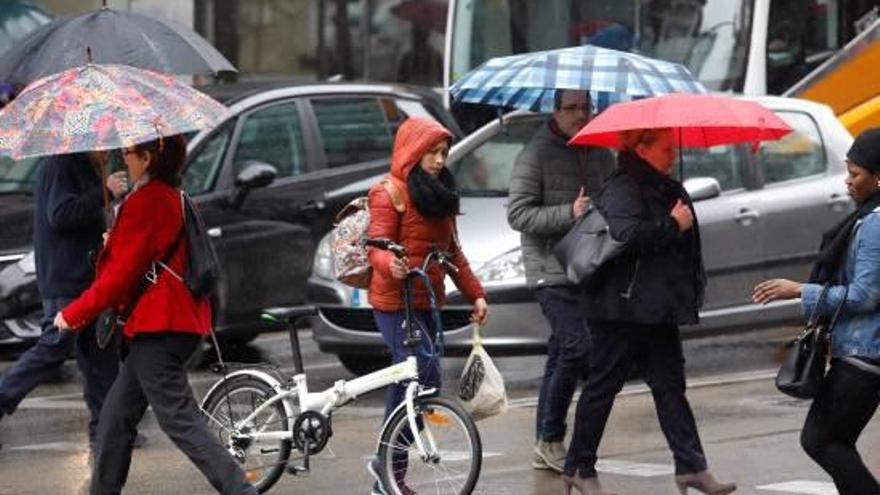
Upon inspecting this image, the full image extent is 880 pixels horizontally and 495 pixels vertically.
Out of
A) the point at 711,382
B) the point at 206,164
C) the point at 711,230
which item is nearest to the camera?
the point at 711,382

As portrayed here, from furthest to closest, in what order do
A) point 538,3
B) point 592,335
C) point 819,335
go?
point 538,3 < point 592,335 < point 819,335

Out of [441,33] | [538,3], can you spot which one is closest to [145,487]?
[538,3]

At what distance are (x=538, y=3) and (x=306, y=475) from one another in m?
10.00

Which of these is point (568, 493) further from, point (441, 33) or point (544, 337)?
point (441, 33)

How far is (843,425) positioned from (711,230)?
5.55 metres

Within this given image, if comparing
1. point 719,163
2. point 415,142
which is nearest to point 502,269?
point 719,163

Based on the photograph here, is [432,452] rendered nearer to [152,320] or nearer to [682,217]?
[152,320]

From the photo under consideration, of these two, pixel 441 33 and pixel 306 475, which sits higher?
pixel 306 475

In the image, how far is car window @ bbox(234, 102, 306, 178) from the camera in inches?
569

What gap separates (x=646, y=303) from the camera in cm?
870

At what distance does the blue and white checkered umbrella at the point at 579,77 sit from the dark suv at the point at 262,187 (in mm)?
3752

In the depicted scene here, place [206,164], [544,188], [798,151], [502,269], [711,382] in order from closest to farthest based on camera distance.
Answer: [544,188] < [502,269] < [711,382] < [798,151] < [206,164]

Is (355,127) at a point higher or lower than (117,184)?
lower

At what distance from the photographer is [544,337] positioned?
1262 cm
